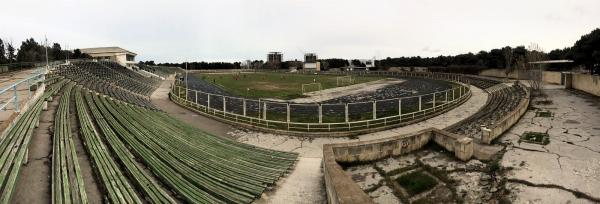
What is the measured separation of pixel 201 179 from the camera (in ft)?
28.4

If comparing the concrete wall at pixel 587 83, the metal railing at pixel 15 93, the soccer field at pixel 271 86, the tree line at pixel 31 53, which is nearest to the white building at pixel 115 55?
the tree line at pixel 31 53

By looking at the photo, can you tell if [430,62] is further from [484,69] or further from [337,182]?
[337,182]

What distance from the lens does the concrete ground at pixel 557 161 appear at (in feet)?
30.4

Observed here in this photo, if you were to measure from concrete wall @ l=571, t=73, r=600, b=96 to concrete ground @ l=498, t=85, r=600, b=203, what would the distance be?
9.38 meters

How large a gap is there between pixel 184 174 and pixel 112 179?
188 centimetres

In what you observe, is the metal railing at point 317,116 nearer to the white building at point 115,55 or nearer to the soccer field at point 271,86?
the soccer field at point 271,86

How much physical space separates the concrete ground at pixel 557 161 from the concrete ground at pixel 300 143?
367cm

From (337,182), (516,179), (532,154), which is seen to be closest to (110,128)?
(337,182)

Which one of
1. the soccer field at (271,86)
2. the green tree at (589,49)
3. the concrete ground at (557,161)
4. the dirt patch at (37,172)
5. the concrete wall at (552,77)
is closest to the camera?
the dirt patch at (37,172)

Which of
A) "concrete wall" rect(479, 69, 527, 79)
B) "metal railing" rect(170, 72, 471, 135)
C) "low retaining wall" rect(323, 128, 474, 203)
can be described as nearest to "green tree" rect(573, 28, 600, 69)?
"concrete wall" rect(479, 69, 527, 79)

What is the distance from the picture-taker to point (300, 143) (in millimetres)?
13938

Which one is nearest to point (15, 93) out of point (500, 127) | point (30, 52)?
point (500, 127)

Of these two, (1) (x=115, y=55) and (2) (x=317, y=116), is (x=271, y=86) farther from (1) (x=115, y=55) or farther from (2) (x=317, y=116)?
(1) (x=115, y=55)

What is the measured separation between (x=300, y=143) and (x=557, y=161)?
887 cm
